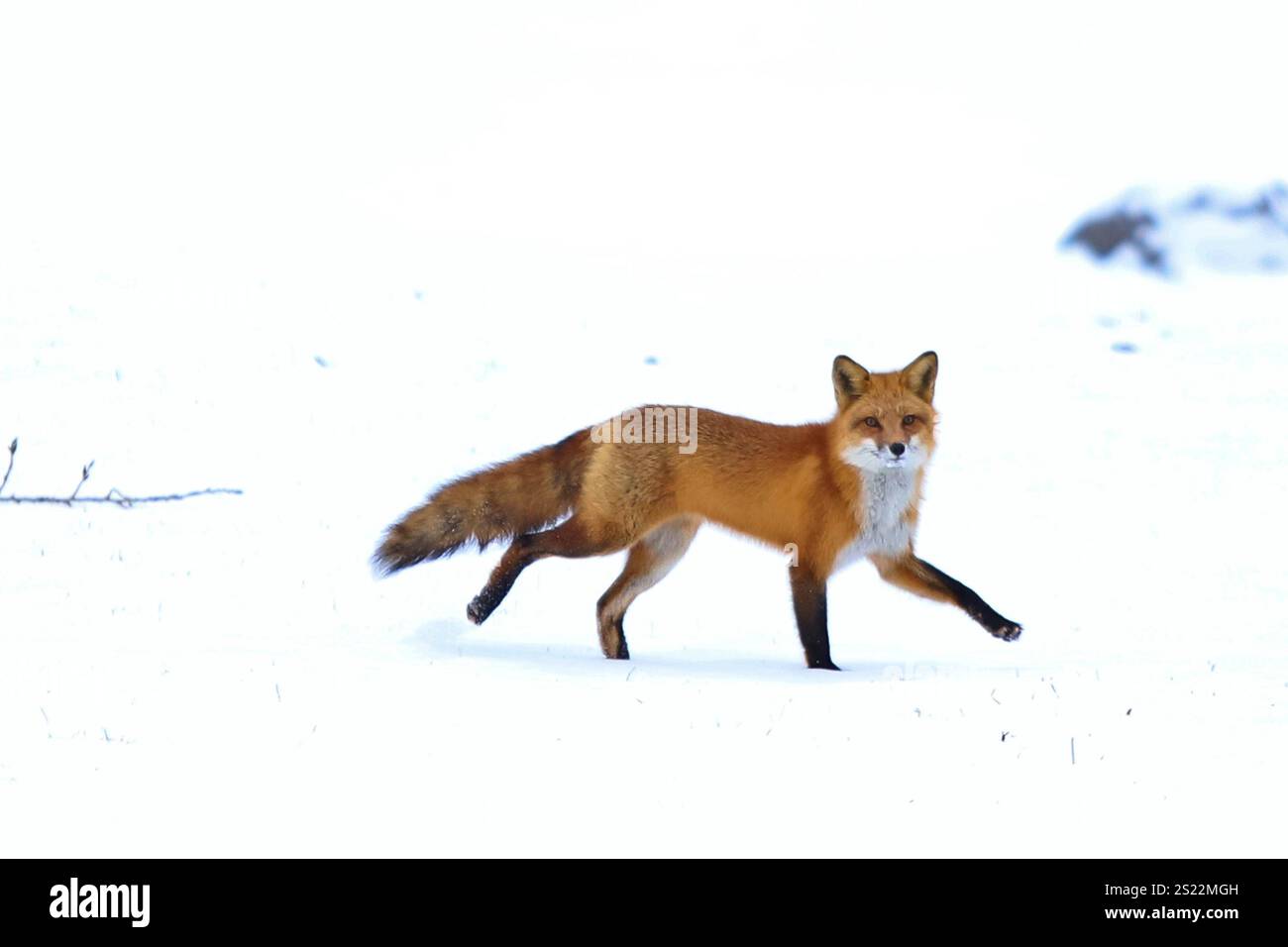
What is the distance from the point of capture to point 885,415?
24.4 ft

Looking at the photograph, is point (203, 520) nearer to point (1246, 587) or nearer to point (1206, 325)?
point (1246, 587)

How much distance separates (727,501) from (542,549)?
1090 mm

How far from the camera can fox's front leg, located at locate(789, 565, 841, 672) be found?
299 inches

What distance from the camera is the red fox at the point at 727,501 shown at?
7586 millimetres

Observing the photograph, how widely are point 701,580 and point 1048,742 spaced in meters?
6.67

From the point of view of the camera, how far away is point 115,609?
864cm

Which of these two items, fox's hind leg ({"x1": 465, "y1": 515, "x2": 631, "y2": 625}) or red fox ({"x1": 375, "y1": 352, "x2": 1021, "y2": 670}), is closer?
red fox ({"x1": 375, "y1": 352, "x2": 1021, "y2": 670})

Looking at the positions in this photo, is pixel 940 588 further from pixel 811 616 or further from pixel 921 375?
pixel 921 375

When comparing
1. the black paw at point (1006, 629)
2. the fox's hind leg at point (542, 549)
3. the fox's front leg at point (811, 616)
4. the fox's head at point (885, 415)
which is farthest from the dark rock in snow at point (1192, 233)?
the fox's hind leg at point (542, 549)

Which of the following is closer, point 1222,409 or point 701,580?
point 701,580

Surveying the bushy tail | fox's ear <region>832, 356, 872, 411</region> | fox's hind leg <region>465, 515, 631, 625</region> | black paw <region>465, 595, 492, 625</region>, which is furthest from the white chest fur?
black paw <region>465, 595, 492, 625</region>

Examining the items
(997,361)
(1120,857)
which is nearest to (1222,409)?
(997,361)

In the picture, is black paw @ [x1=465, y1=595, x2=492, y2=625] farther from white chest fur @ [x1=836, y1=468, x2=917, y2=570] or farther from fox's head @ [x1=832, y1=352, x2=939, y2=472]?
fox's head @ [x1=832, y1=352, x2=939, y2=472]

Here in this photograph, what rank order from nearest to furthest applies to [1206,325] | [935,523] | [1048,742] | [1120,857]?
[1120,857] < [1048,742] < [935,523] < [1206,325]
